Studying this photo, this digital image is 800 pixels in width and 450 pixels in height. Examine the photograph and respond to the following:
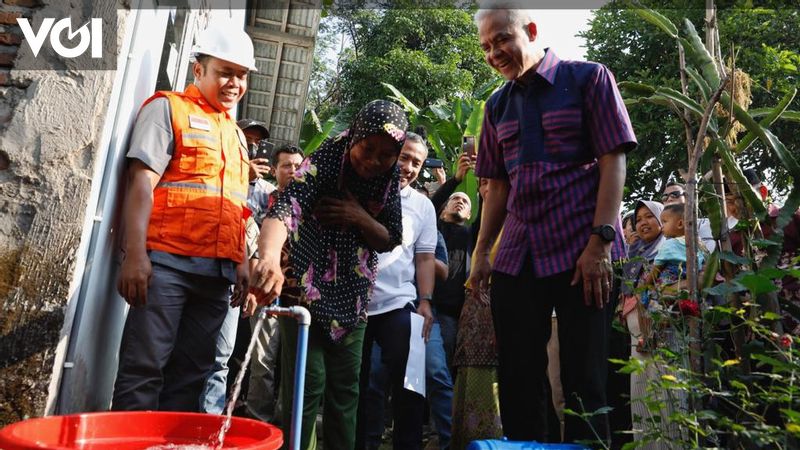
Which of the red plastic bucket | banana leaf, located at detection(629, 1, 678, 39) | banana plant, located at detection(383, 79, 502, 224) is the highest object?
banana plant, located at detection(383, 79, 502, 224)

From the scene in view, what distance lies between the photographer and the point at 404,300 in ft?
12.7

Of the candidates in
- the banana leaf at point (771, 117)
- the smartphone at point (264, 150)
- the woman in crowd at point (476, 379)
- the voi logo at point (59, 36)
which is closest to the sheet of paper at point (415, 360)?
the woman in crowd at point (476, 379)

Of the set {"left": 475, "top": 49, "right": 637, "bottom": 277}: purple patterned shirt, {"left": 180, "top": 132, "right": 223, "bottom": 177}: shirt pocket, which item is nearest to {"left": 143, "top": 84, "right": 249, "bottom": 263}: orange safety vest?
{"left": 180, "top": 132, "right": 223, "bottom": 177}: shirt pocket

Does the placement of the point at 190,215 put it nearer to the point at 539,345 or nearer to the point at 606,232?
the point at 539,345

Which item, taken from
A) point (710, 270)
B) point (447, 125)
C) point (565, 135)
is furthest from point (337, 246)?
point (447, 125)

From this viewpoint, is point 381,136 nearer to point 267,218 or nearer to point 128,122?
point 267,218

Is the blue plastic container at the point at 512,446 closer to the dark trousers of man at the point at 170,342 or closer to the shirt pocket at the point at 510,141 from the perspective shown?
the shirt pocket at the point at 510,141

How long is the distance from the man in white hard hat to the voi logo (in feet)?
1.06

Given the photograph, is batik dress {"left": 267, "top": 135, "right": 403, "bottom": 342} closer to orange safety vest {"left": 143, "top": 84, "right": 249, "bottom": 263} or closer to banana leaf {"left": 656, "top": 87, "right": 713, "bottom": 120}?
orange safety vest {"left": 143, "top": 84, "right": 249, "bottom": 263}

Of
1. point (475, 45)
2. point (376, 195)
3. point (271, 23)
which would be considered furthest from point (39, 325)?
point (475, 45)

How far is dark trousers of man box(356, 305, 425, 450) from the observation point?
3.82m

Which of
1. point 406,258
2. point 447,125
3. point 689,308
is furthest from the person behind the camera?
point 447,125

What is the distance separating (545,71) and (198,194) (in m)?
1.45

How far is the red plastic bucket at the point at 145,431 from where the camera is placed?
1761 millimetres
